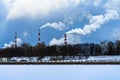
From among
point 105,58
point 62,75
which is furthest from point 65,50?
point 62,75

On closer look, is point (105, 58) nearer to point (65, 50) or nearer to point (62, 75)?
point (65, 50)

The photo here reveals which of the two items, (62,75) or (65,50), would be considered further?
(65,50)

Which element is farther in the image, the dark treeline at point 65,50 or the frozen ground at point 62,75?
the dark treeline at point 65,50

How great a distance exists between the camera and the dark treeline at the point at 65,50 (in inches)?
3888

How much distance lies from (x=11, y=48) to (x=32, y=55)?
6.55 metres

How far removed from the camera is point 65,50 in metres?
98.9

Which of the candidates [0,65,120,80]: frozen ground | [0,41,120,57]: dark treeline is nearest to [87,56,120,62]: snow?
[0,41,120,57]: dark treeline

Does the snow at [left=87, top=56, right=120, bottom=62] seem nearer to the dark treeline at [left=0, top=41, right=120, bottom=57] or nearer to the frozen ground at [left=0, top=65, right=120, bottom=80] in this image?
the dark treeline at [left=0, top=41, right=120, bottom=57]

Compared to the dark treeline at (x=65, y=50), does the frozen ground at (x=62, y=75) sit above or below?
below

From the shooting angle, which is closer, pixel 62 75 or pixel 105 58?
pixel 62 75

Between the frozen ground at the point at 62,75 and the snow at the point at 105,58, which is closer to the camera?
the frozen ground at the point at 62,75

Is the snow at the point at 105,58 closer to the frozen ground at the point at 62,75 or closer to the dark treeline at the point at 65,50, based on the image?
the dark treeline at the point at 65,50

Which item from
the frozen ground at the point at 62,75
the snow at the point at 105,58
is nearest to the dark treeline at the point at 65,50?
the snow at the point at 105,58

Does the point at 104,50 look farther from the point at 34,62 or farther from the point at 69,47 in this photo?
the point at 34,62
